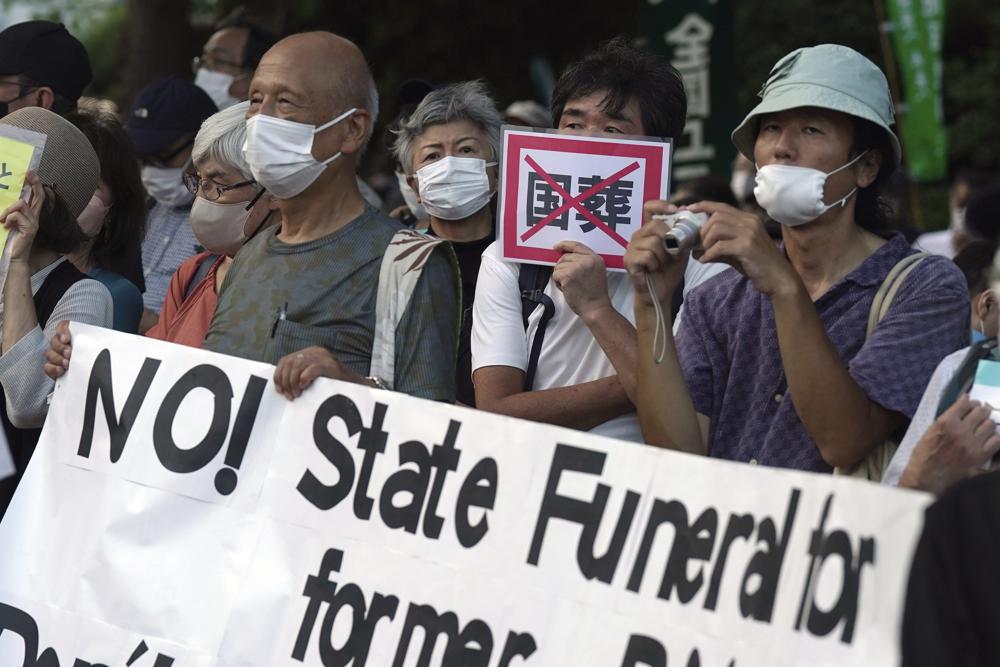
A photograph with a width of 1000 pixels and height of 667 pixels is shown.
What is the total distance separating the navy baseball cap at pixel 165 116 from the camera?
5891mm

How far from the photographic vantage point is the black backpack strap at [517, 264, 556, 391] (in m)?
3.73

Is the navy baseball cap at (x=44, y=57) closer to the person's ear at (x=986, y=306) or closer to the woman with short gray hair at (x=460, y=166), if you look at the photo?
the woman with short gray hair at (x=460, y=166)

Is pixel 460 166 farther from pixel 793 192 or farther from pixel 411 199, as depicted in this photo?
pixel 793 192

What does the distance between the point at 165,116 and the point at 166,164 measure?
211 millimetres

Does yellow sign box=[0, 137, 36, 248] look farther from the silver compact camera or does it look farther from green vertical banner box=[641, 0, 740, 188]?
green vertical banner box=[641, 0, 740, 188]

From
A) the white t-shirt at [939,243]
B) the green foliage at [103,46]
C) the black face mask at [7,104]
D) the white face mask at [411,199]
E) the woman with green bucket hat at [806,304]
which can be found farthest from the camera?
the green foliage at [103,46]

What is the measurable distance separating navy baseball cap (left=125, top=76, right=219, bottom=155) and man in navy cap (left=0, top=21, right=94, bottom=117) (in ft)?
1.32

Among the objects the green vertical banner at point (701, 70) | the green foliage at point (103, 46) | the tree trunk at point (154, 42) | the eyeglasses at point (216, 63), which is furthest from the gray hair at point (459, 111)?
the green foliage at point (103, 46)

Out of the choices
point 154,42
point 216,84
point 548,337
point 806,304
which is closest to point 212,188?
point 548,337

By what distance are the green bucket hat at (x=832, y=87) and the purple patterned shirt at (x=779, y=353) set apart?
1.03 feet

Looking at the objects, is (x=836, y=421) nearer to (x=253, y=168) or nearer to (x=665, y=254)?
(x=665, y=254)

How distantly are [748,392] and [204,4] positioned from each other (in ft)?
51.0

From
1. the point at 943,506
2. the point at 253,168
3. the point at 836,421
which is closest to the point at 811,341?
the point at 836,421

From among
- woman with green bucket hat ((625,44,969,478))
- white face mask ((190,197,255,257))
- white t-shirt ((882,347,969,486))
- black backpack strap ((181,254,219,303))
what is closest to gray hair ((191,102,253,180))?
white face mask ((190,197,255,257))
